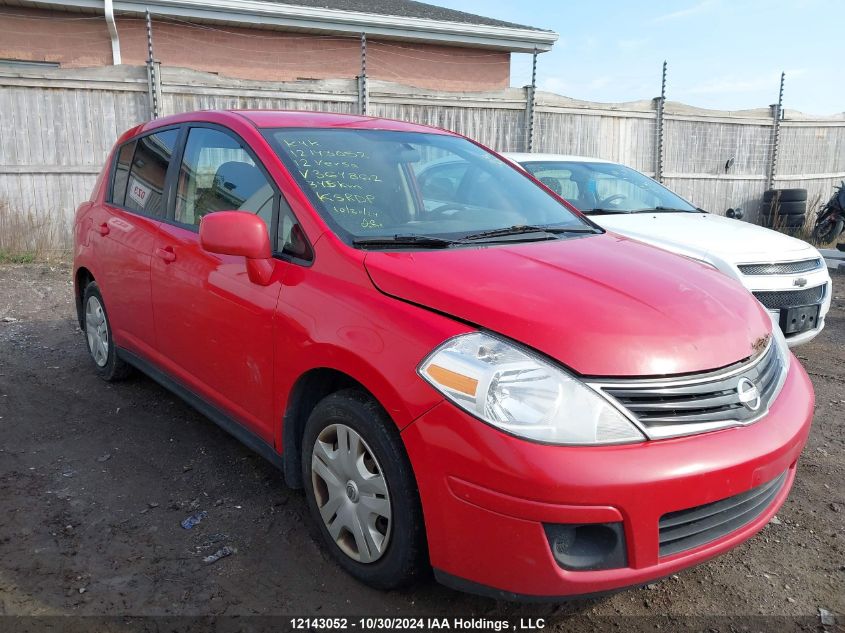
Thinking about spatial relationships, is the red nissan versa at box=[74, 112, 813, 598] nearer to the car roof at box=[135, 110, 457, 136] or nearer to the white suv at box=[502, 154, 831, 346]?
the car roof at box=[135, 110, 457, 136]

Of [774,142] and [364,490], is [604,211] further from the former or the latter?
[774,142]

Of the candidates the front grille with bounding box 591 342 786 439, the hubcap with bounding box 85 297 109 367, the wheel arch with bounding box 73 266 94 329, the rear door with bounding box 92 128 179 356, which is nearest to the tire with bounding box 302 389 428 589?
the front grille with bounding box 591 342 786 439

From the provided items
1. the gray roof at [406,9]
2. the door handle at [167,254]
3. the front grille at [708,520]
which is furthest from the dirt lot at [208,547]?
the gray roof at [406,9]

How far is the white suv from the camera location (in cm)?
A: 489

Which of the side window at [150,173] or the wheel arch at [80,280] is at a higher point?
the side window at [150,173]

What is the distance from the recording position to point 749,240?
5.20 metres

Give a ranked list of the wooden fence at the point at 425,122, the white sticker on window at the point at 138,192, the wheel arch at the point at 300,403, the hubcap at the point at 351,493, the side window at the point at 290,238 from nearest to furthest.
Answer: the hubcap at the point at 351,493 → the wheel arch at the point at 300,403 → the side window at the point at 290,238 → the white sticker on window at the point at 138,192 → the wooden fence at the point at 425,122

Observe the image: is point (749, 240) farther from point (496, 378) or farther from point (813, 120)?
point (813, 120)

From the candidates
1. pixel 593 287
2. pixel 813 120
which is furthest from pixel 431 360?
pixel 813 120

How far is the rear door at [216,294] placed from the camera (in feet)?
9.37

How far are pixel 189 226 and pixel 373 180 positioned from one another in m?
1.02

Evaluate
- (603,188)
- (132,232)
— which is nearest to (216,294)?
(132,232)

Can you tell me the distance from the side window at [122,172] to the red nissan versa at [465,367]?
1.06m

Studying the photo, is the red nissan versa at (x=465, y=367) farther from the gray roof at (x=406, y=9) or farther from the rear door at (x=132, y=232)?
the gray roof at (x=406, y=9)
